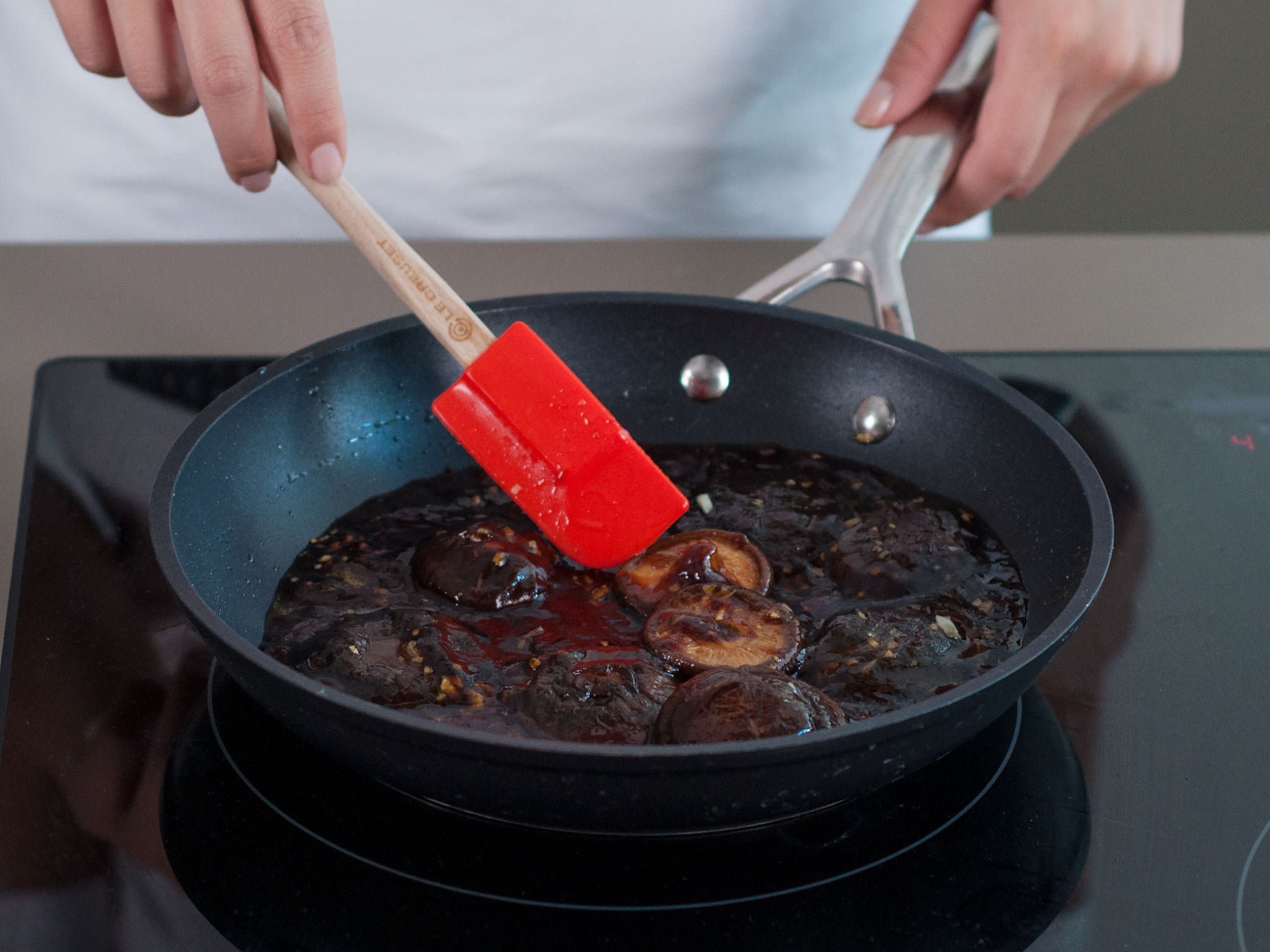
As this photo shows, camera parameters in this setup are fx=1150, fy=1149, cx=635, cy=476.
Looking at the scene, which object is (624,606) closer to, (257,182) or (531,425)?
(531,425)

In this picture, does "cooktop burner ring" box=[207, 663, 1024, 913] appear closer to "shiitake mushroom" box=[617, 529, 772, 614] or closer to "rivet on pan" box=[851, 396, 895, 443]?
"shiitake mushroom" box=[617, 529, 772, 614]

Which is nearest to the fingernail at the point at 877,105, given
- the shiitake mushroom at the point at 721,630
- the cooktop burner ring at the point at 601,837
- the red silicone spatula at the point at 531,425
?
the red silicone spatula at the point at 531,425

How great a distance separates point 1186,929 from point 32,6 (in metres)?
1.74

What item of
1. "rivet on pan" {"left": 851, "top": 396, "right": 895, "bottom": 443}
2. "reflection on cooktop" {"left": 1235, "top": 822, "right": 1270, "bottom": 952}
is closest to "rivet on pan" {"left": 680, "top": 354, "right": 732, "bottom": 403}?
"rivet on pan" {"left": 851, "top": 396, "right": 895, "bottom": 443}

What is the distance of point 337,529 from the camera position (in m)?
1.15

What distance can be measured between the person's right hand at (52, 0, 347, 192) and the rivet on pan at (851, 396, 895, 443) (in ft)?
1.98

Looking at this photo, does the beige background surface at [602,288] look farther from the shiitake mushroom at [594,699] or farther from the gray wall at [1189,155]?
the gray wall at [1189,155]

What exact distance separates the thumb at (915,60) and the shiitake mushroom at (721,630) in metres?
0.69

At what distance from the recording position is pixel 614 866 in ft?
2.64

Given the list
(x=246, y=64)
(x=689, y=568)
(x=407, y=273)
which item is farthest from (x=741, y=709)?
(x=246, y=64)

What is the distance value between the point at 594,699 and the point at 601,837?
3.9 inches

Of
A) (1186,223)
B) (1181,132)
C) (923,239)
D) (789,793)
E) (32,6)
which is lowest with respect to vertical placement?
(1186,223)

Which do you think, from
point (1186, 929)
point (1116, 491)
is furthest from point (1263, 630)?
point (1186, 929)

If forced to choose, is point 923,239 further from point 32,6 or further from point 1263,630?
point 32,6
